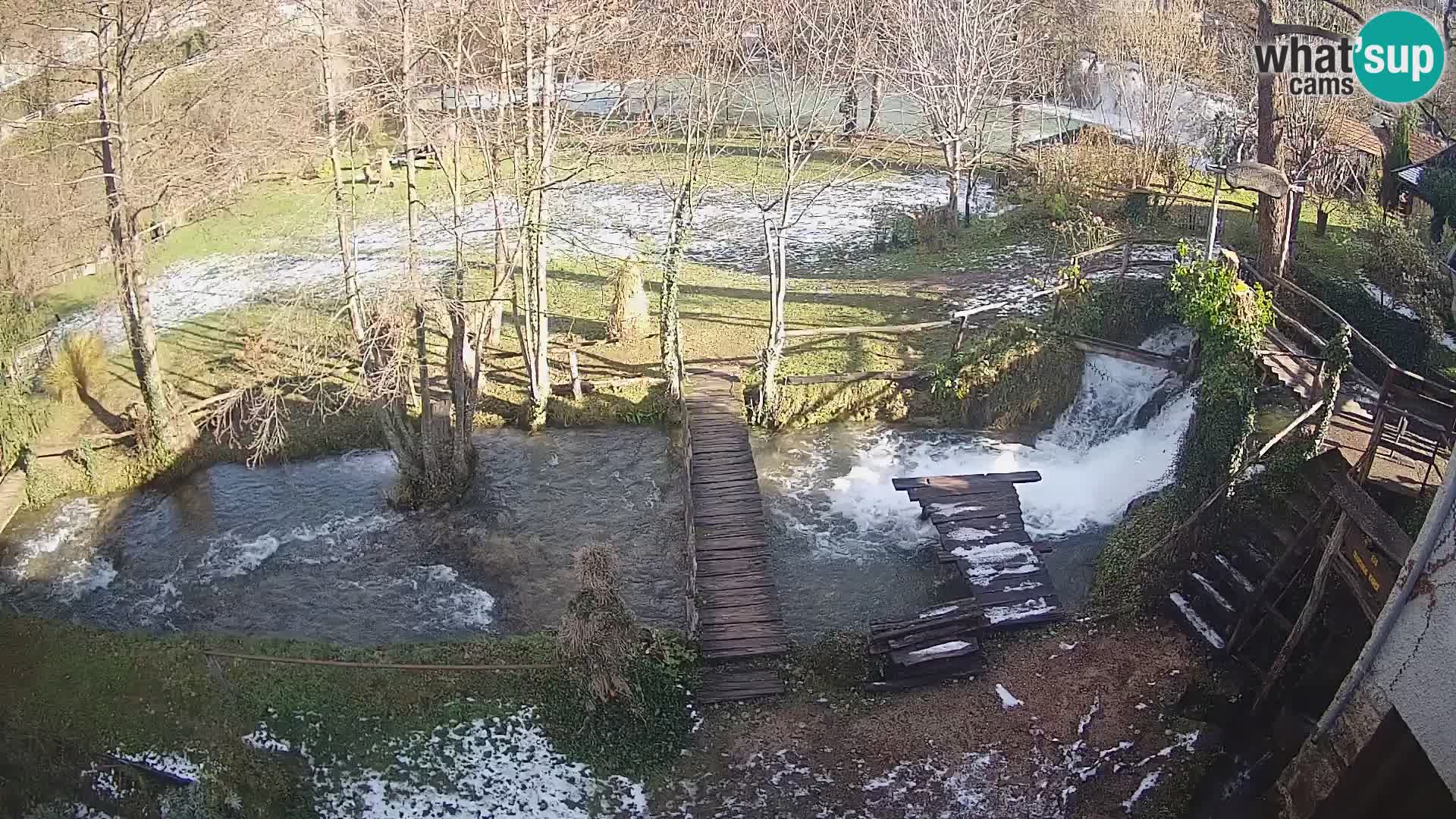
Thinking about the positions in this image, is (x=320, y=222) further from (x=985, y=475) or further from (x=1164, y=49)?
(x=1164, y=49)

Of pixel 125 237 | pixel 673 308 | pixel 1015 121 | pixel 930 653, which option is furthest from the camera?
pixel 1015 121

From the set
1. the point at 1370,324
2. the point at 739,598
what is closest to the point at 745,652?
the point at 739,598

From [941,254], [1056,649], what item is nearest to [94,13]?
[1056,649]

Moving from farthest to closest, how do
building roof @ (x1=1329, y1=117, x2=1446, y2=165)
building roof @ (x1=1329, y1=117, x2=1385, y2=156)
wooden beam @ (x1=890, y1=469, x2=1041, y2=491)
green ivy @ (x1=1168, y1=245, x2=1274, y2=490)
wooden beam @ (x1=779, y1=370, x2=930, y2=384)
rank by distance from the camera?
building roof @ (x1=1329, y1=117, x2=1446, y2=165), building roof @ (x1=1329, y1=117, x2=1385, y2=156), wooden beam @ (x1=779, y1=370, x2=930, y2=384), wooden beam @ (x1=890, y1=469, x2=1041, y2=491), green ivy @ (x1=1168, y1=245, x2=1274, y2=490)

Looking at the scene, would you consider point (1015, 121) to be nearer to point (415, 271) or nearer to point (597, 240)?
point (597, 240)

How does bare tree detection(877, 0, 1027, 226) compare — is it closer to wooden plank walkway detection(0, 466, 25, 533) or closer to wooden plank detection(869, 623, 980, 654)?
wooden plank detection(869, 623, 980, 654)

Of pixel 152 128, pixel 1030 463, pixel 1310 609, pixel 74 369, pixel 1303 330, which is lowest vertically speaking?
pixel 1030 463

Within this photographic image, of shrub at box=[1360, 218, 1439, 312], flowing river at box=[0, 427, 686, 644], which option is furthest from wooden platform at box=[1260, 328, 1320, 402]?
flowing river at box=[0, 427, 686, 644]

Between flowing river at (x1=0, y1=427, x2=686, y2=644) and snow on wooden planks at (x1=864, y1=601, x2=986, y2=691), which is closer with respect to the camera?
snow on wooden planks at (x1=864, y1=601, x2=986, y2=691)
